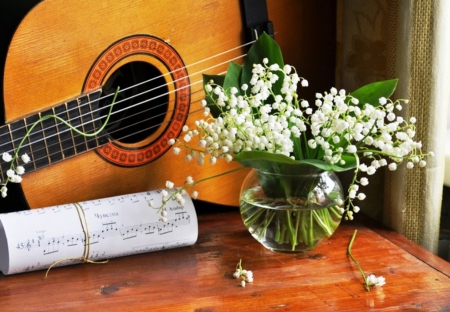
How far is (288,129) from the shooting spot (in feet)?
3.46

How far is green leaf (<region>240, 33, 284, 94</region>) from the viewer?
3.69ft

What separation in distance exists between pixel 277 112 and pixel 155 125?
246 millimetres

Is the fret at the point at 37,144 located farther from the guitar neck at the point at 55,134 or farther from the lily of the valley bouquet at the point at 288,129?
the lily of the valley bouquet at the point at 288,129

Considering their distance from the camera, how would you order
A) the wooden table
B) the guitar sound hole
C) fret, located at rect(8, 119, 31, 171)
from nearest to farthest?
1. the wooden table
2. fret, located at rect(8, 119, 31, 171)
3. the guitar sound hole

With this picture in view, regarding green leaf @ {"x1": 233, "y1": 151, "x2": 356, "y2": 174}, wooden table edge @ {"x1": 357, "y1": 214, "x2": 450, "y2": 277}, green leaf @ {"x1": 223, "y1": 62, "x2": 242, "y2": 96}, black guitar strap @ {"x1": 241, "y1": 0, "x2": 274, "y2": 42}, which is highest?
black guitar strap @ {"x1": 241, "y1": 0, "x2": 274, "y2": 42}

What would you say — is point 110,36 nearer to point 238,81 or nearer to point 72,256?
point 238,81

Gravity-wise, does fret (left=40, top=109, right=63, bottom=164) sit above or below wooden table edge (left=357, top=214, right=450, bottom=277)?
above

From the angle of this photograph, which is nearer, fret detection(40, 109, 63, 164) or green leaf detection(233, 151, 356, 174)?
green leaf detection(233, 151, 356, 174)

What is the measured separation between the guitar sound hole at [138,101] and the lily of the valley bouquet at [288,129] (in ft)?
0.46

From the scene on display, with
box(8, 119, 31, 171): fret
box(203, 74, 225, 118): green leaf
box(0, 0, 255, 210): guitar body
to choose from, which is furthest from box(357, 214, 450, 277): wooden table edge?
box(8, 119, 31, 171): fret

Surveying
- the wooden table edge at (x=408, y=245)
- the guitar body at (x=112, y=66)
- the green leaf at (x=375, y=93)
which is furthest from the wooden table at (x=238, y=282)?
the green leaf at (x=375, y=93)

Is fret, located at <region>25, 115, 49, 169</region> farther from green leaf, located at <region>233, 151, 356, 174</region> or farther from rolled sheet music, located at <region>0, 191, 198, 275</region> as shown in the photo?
green leaf, located at <region>233, 151, 356, 174</region>

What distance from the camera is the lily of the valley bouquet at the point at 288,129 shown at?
3.36 ft

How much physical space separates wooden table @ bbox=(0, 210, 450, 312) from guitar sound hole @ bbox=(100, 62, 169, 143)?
8.9 inches
